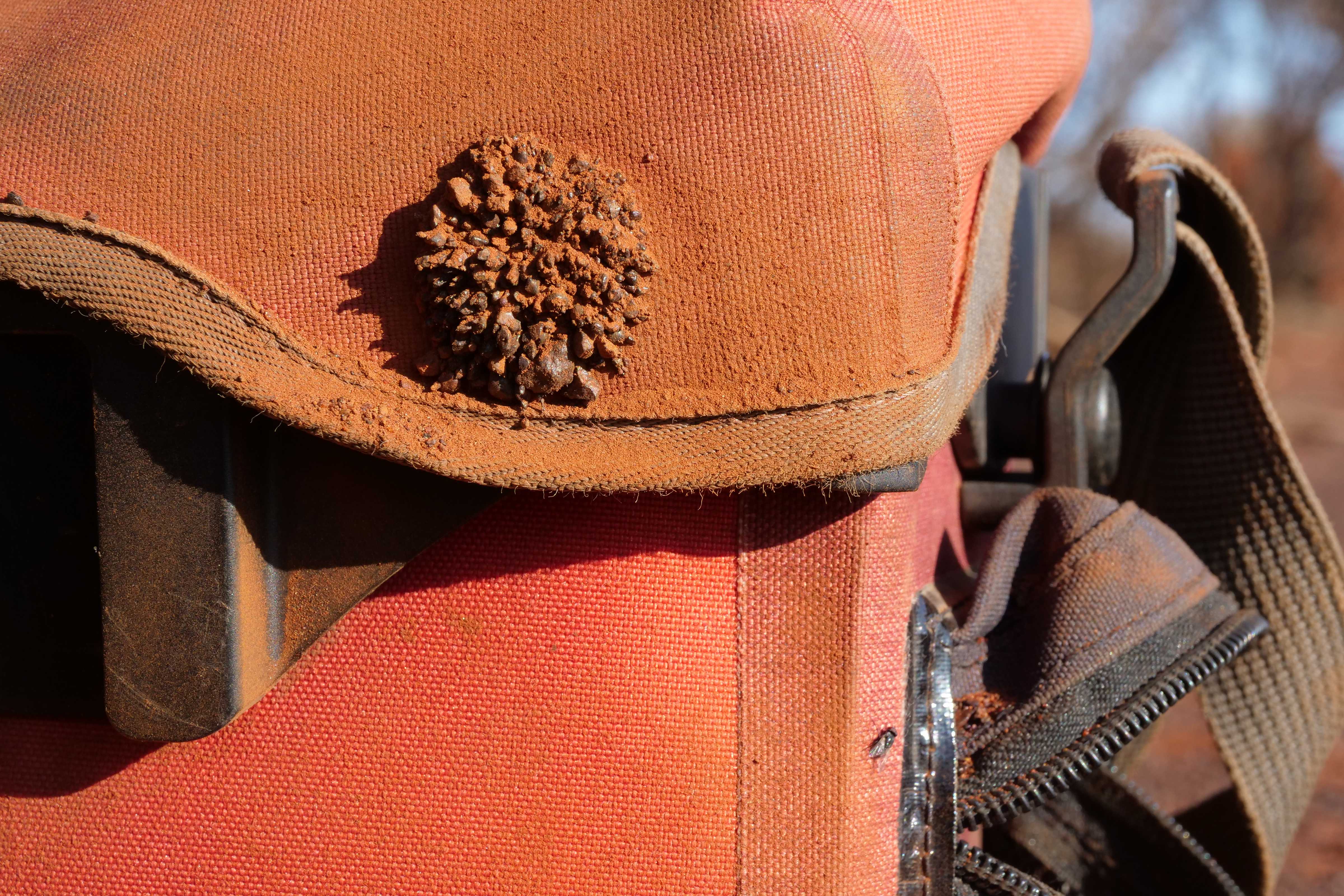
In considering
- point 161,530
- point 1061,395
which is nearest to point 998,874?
point 1061,395

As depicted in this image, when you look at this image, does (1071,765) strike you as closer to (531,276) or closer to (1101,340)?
(1101,340)

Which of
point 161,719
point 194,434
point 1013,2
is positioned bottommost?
point 161,719

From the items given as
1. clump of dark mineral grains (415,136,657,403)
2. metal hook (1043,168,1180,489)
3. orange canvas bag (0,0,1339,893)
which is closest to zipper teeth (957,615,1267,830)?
orange canvas bag (0,0,1339,893)

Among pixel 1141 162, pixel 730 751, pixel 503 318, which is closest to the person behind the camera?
pixel 503 318

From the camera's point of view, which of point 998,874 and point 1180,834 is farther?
point 1180,834

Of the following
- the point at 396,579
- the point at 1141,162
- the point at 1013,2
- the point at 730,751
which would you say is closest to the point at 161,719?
the point at 396,579

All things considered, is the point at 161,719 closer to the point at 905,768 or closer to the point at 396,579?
the point at 396,579
